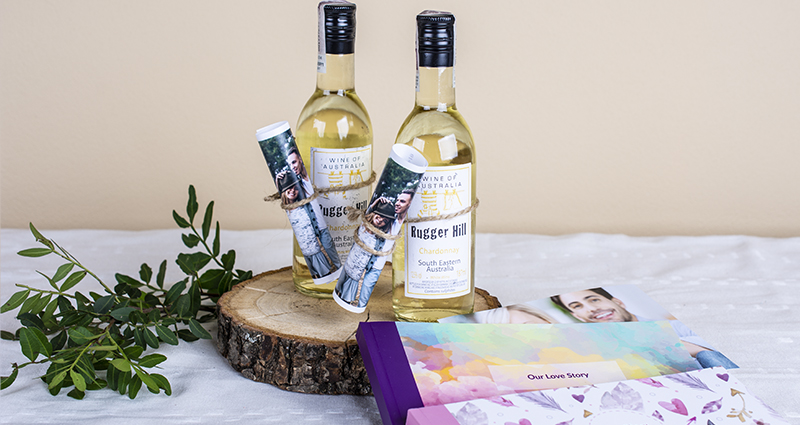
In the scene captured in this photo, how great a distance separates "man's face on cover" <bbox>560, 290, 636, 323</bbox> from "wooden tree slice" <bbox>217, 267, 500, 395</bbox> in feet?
0.33

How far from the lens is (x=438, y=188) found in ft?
2.58

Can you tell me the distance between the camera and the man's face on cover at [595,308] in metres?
0.84

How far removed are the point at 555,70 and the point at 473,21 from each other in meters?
0.19

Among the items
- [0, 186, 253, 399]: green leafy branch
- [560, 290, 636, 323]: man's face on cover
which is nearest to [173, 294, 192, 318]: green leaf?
[0, 186, 253, 399]: green leafy branch

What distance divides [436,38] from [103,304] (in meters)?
0.51

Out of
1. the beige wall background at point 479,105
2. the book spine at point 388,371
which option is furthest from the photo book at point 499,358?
the beige wall background at point 479,105

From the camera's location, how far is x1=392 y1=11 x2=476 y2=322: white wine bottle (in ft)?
2.57

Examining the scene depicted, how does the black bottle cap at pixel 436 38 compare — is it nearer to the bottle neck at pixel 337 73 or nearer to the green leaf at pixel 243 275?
the bottle neck at pixel 337 73

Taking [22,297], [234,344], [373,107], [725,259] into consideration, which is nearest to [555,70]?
[373,107]

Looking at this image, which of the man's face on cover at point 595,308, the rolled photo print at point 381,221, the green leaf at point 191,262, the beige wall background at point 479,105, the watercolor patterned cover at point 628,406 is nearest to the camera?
the watercolor patterned cover at point 628,406

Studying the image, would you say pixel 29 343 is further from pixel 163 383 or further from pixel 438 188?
pixel 438 188

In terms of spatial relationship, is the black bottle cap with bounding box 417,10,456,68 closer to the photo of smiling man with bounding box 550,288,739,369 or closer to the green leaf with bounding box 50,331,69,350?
the photo of smiling man with bounding box 550,288,739,369

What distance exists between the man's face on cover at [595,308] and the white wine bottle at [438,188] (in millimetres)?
144

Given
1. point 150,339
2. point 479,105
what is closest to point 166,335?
point 150,339
